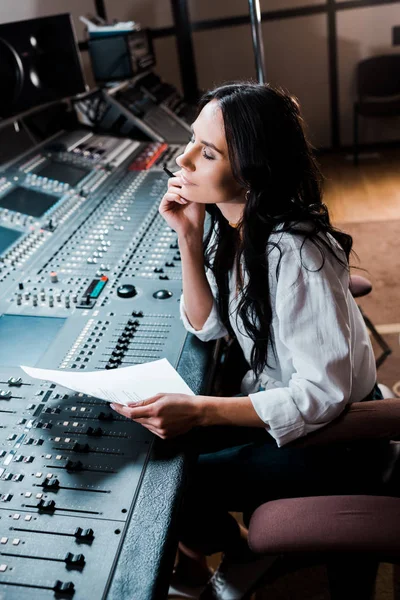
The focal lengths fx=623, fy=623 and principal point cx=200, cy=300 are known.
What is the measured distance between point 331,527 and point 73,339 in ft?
2.36

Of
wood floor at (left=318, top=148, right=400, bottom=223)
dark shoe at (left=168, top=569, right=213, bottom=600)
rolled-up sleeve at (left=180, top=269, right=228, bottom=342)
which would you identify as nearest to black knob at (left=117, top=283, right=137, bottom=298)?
rolled-up sleeve at (left=180, top=269, right=228, bottom=342)

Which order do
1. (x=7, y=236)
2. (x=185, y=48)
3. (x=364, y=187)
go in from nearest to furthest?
(x=7, y=236), (x=364, y=187), (x=185, y=48)

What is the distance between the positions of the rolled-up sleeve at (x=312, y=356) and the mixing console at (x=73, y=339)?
10.6 inches

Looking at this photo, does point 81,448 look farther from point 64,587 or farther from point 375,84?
point 375,84

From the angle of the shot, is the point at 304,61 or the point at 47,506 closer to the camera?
the point at 47,506

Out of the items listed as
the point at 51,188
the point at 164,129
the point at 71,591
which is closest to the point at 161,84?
the point at 164,129

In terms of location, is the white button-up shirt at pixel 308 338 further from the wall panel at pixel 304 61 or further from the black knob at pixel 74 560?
the wall panel at pixel 304 61

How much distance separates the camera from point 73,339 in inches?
55.4

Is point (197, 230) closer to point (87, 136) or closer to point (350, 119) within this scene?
point (87, 136)

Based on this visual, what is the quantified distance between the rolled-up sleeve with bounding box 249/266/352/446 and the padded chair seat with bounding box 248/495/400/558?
0.21 meters

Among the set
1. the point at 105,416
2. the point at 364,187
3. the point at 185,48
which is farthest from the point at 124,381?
the point at 185,48

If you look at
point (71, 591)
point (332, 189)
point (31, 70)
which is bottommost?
point (332, 189)

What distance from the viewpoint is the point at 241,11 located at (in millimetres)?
5016

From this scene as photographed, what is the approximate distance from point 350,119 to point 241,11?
127 cm
